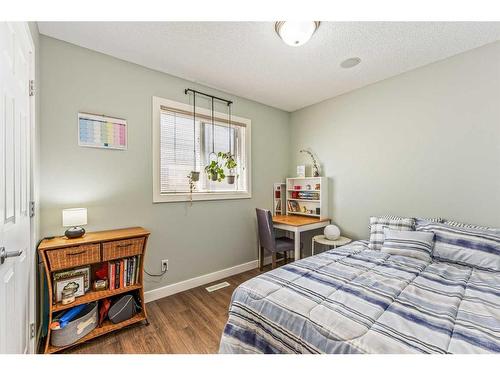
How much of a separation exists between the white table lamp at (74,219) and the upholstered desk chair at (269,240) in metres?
1.93

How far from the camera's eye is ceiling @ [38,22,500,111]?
1776mm

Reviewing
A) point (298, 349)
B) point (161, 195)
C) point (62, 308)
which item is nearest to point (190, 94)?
point (161, 195)

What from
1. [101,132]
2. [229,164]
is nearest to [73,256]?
[101,132]

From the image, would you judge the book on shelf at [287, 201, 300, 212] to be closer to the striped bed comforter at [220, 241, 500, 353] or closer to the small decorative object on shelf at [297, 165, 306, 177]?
the small decorative object on shelf at [297, 165, 306, 177]

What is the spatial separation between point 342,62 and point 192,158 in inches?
79.6

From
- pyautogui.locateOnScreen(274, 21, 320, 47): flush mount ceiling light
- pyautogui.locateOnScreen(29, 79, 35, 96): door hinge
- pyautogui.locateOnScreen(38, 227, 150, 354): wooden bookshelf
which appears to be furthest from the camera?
pyautogui.locateOnScreen(274, 21, 320, 47): flush mount ceiling light

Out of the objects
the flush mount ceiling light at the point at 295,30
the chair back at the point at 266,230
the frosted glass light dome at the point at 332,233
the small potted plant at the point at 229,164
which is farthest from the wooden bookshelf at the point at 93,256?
the frosted glass light dome at the point at 332,233

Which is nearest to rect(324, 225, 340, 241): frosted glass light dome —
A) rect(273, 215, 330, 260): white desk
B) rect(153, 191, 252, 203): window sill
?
rect(273, 215, 330, 260): white desk

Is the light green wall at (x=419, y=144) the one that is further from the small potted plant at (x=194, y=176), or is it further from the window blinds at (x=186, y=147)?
the small potted plant at (x=194, y=176)

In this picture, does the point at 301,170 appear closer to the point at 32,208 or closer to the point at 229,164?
the point at 229,164

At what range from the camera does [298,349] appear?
1.10m

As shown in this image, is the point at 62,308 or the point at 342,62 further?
the point at 342,62

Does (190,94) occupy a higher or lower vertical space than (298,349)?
higher
